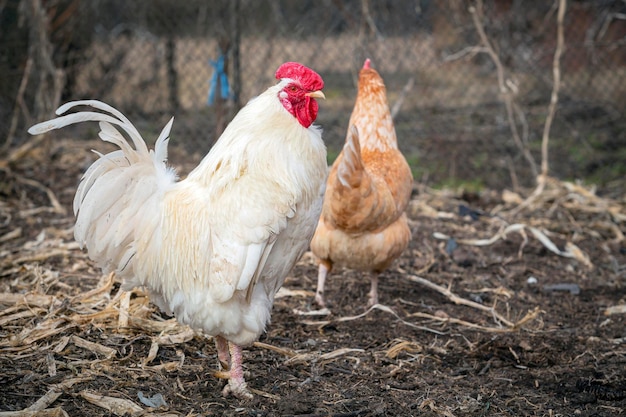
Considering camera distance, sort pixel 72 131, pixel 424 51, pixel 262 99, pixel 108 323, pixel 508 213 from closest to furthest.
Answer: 1. pixel 262 99
2. pixel 108 323
3. pixel 508 213
4. pixel 424 51
5. pixel 72 131

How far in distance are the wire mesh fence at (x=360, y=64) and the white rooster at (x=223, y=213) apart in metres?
4.58

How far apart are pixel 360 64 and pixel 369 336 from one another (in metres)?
4.41

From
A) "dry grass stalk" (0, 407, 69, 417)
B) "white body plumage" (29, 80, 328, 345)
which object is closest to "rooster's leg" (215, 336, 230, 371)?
"white body plumage" (29, 80, 328, 345)

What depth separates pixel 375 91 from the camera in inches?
184

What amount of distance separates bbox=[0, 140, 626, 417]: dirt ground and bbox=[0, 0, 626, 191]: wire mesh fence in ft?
7.82

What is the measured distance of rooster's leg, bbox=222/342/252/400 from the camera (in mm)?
3129

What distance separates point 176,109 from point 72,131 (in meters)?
1.60

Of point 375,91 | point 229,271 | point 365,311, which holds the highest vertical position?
point 375,91

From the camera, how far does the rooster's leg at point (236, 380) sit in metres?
3.13

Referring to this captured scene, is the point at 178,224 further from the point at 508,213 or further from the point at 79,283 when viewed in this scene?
the point at 508,213

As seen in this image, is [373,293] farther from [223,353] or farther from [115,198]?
[115,198]

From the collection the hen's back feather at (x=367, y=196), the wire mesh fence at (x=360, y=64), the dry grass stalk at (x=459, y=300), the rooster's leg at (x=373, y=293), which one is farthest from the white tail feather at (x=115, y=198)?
the wire mesh fence at (x=360, y=64)

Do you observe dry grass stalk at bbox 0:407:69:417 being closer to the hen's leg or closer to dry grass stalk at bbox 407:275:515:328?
the hen's leg

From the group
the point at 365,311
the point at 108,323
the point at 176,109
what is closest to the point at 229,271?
the point at 108,323
